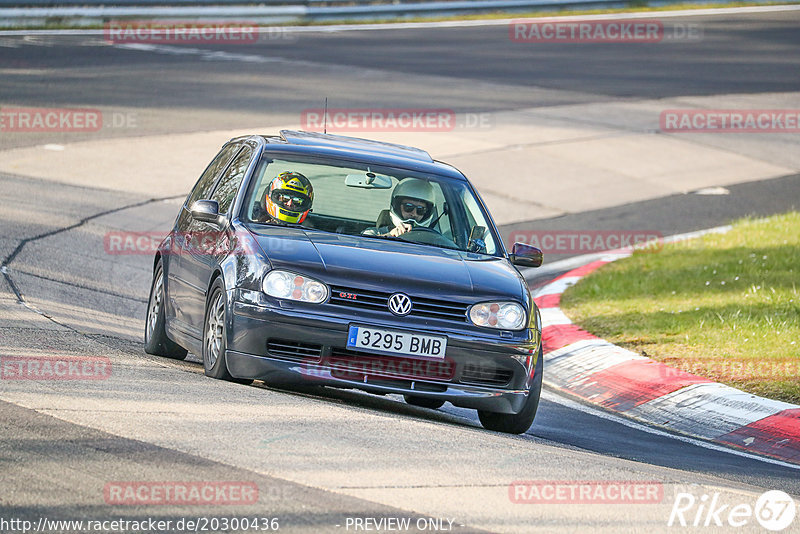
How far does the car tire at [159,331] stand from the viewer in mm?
8914

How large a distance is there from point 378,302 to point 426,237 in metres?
1.18

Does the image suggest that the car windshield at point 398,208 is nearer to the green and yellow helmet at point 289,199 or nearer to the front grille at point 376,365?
the green and yellow helmet at point 289,199

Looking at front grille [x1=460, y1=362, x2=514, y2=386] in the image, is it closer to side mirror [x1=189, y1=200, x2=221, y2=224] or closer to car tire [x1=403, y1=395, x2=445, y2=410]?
car tire [x1=403, y1=395, x2=445, y2=410]

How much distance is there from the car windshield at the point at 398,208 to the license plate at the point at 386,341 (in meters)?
1.09

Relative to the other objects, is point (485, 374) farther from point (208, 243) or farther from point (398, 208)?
point (208, 243)

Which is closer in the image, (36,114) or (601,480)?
(601,480)

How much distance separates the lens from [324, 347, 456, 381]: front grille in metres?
7.12

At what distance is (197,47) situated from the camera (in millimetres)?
28281

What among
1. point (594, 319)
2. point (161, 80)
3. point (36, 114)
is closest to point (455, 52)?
point (161, 80)

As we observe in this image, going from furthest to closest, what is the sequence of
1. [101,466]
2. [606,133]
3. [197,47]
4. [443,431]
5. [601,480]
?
[197,47] < [606,133] < [443,431] < [601,480] < [101,466]

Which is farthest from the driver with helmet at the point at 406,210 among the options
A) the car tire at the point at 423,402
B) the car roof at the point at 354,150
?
the car tire at the point at 423,402

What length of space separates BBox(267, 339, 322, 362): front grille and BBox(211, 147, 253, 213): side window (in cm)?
146

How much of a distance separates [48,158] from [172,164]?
1630 millimetres

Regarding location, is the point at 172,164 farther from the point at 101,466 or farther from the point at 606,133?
the point at 101,466
